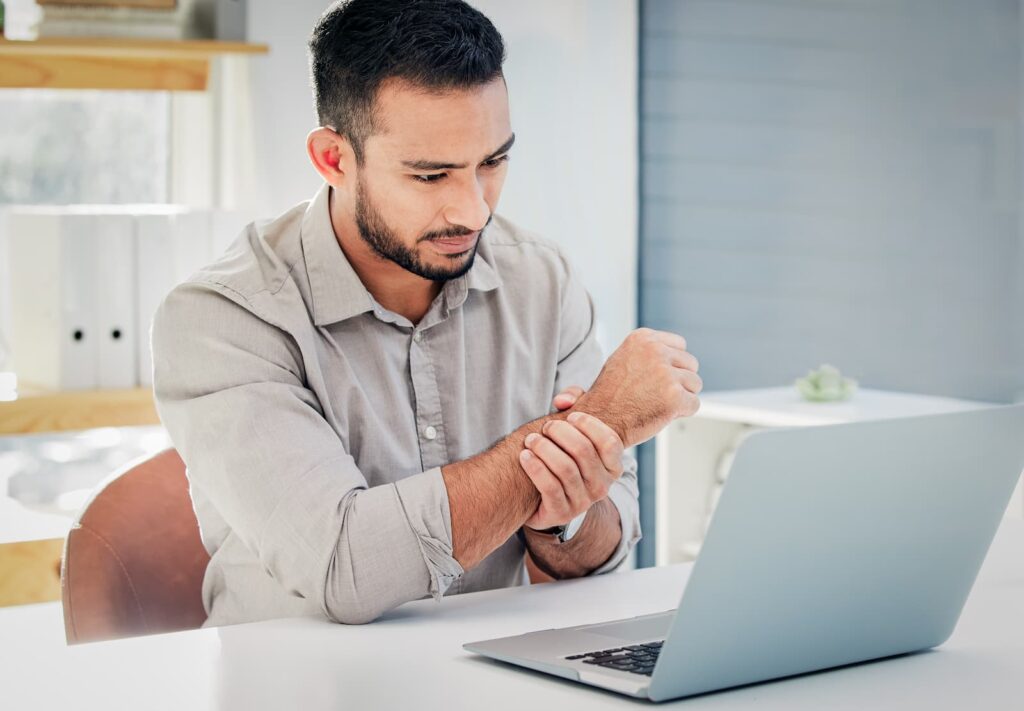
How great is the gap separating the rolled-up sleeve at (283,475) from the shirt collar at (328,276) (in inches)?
2.8

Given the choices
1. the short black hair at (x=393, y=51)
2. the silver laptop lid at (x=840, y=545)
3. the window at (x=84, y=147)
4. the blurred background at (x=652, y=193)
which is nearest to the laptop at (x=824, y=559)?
the silver laptop lid at (x=840, y=545)

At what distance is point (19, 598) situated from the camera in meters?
2.48

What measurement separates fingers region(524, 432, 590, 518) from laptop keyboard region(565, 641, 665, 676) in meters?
0.29

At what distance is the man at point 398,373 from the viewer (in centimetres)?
123

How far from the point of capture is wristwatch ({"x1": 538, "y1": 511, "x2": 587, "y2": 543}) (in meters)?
1.35

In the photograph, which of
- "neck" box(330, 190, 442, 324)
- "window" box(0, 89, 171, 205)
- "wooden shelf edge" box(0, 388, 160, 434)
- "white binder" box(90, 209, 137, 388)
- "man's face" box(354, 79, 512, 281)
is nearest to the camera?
"man's face" box(354, 79, 512, 281)

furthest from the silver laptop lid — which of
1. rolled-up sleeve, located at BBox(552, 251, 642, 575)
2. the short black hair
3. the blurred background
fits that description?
the blurred background

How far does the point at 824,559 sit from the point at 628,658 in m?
0.17

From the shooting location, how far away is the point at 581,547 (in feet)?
4.59

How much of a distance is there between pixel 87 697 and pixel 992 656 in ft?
2.32

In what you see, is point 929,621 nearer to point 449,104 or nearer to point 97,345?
point 449,104

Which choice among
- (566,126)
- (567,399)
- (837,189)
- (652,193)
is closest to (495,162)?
(567,399)

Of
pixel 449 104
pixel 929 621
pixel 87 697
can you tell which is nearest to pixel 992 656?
pixel 929 621

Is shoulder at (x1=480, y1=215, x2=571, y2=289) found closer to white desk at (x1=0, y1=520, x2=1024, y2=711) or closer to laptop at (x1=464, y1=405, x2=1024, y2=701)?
Answer: white desk at (x1=0, y1=520, x2=1024, y2=711)
